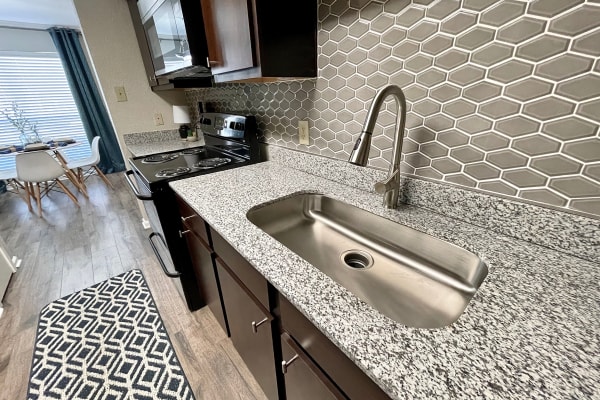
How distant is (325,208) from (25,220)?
147 inches

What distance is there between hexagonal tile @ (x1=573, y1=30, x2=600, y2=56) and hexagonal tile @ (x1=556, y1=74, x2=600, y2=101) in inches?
1.8

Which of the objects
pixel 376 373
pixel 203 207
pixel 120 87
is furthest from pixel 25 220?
pixel 376 373

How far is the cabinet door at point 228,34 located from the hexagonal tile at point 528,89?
79 cm

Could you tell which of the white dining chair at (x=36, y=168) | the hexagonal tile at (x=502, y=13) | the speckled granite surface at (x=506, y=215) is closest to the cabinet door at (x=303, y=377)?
the speckled granite surface at (x=506, y=215)

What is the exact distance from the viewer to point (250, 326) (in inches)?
34.0

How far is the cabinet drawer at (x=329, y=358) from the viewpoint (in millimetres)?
429

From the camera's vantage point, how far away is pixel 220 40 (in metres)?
1.05

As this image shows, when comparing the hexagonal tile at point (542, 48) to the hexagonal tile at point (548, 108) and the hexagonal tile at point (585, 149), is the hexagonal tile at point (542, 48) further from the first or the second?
the hexagonal tile at point (585, 149)

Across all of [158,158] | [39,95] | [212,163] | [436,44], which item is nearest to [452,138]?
[436,44]

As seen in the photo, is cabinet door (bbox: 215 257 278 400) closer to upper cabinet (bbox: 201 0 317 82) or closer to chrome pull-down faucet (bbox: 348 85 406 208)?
chrome pull-down faucet (bbox: 348 85 406 208)

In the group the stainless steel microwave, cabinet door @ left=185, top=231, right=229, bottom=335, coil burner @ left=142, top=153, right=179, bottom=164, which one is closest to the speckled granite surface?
cabinet door @ left=185, top=231, right=229, bottom=335

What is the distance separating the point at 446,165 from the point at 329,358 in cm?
64

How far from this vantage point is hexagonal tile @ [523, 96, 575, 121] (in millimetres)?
553

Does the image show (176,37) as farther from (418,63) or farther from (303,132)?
(418,63)
